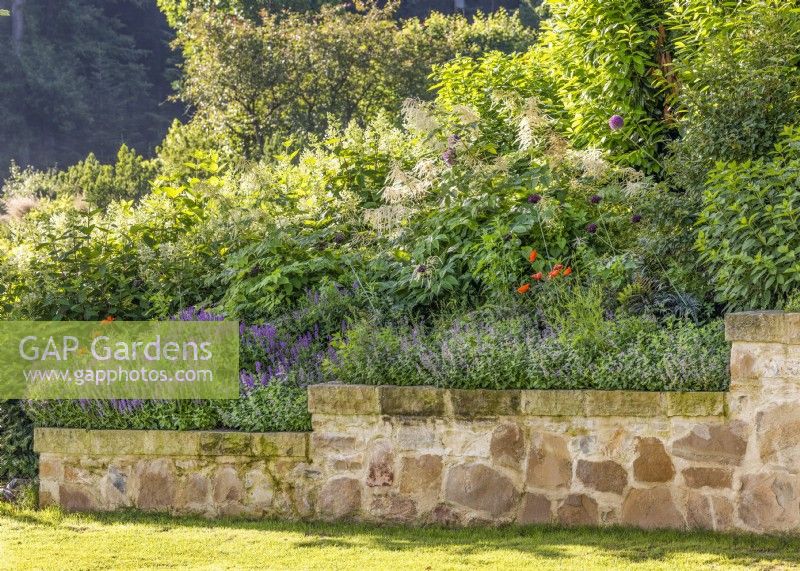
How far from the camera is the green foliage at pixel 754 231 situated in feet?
17.4

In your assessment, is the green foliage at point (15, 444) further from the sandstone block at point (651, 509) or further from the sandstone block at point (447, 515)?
the sandstone block at point (651, 509)

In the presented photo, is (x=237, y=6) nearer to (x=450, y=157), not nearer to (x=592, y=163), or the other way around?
(x=450, y=157)

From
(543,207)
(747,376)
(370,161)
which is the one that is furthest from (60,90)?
(747,376)

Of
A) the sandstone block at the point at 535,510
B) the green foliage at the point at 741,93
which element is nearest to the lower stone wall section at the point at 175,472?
the sandstone block at the point at 535,510

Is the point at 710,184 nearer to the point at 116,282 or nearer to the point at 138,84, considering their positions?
the point at 116,282

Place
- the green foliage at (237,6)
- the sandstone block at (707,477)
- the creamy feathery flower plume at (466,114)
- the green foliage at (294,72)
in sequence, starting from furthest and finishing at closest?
the green foliage at (237,6) < the green foliage at (294,72) < the creamy feathery flower plume at (466,114) < the sandstone block at (707,477)

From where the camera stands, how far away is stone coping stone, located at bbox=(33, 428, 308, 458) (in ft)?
18.9

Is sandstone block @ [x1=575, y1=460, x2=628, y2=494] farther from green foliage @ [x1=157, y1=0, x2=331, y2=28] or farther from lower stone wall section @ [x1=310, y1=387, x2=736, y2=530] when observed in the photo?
green foliage @ [x1=157, y1=0, x2=331, y2=28]

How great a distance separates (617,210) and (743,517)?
230 cm

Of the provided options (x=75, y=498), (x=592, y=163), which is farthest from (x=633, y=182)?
(x=75, y=498)

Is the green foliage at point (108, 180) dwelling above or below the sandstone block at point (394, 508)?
above

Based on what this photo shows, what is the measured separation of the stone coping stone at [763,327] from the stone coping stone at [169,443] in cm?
218

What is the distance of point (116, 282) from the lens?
291 inches

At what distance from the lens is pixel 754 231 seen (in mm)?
5434
